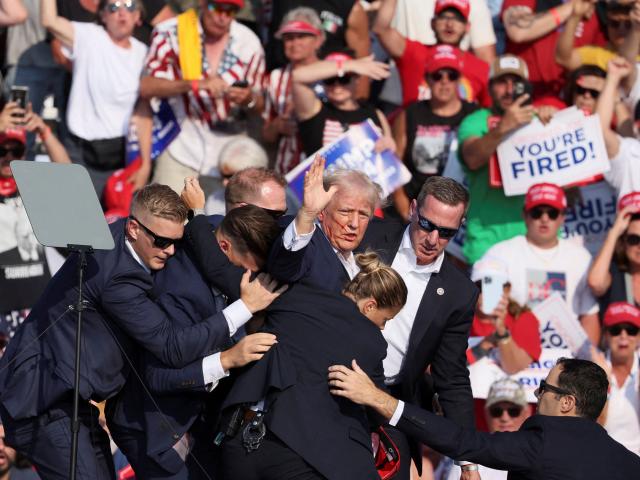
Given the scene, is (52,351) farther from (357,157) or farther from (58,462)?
(357,157)

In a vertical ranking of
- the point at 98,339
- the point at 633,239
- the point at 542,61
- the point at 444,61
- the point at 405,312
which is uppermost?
the point at 98,339

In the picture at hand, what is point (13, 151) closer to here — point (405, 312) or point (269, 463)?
point (405, 312)

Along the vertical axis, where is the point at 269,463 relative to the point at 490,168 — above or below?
above

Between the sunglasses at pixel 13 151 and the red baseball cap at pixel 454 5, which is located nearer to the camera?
the sunglasses at pixel 13 151

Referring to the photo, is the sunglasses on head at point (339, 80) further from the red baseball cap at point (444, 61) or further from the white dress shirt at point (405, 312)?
the white dress shirt at point (405, 312)

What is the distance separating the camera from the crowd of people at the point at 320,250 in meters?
5.89

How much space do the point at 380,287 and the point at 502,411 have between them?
279 centimetres

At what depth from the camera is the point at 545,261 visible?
9531 mm

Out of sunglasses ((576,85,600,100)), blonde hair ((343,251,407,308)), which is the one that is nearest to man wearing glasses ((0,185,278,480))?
blonde hair ((343,251,407,308))

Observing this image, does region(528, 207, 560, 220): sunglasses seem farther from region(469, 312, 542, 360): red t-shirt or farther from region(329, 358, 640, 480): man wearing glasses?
region(329, 358, 640, 480): man wearing glasses

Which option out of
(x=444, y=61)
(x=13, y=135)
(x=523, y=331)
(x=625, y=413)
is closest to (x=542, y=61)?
(x=444, y=61)

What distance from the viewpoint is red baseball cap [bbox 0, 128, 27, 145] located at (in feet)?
31.5

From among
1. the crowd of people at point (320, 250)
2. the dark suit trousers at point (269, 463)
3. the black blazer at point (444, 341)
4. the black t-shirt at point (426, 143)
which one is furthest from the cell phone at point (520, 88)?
the dark suit trousers at point (269, 463)

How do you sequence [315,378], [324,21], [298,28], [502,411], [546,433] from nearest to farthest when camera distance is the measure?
[315,378] → [546,433] → [502,411] → [298,28] → [324,21]
